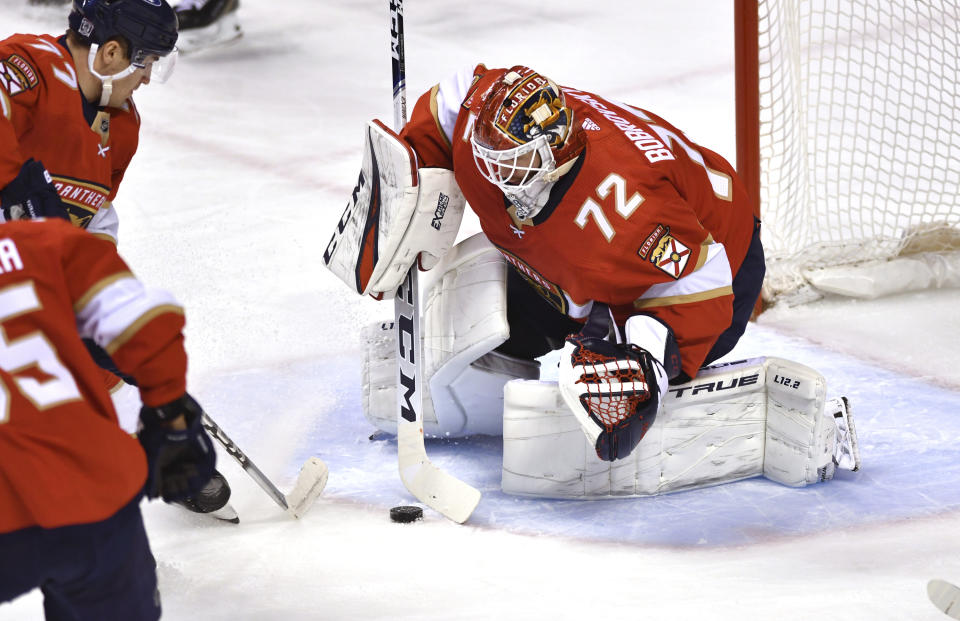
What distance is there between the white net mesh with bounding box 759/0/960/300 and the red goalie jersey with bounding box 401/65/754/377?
3.91 ft

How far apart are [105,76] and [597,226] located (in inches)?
44.9

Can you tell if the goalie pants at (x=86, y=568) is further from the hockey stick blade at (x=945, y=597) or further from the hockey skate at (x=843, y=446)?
the hockey skate at (x=843, y=446)

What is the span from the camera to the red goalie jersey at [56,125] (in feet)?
7.38

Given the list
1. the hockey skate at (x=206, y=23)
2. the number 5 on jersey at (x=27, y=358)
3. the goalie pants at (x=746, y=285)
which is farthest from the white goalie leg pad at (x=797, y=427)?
the hockey skate at (x=206, y=23)

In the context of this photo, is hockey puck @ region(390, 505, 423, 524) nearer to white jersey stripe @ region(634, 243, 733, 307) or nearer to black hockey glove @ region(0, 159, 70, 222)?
white jersey stripe @ region(634, 243, 733, 307)

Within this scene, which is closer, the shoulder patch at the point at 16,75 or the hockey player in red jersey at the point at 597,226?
the shoulder patch at the point at 16,75

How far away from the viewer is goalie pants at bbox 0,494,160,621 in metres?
1.35

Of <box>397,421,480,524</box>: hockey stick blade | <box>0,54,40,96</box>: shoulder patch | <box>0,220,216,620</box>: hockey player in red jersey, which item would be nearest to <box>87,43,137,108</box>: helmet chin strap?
<box>0,54,40,96</box>: shoulder patch

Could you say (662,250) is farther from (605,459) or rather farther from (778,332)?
(778,332)

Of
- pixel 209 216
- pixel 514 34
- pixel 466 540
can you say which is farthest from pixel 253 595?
pixel 514 34

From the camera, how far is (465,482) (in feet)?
8.97

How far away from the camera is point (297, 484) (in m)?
2.58

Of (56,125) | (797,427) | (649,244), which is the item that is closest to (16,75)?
(56,125)

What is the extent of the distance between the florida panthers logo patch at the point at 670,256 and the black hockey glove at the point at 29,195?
1248mm
